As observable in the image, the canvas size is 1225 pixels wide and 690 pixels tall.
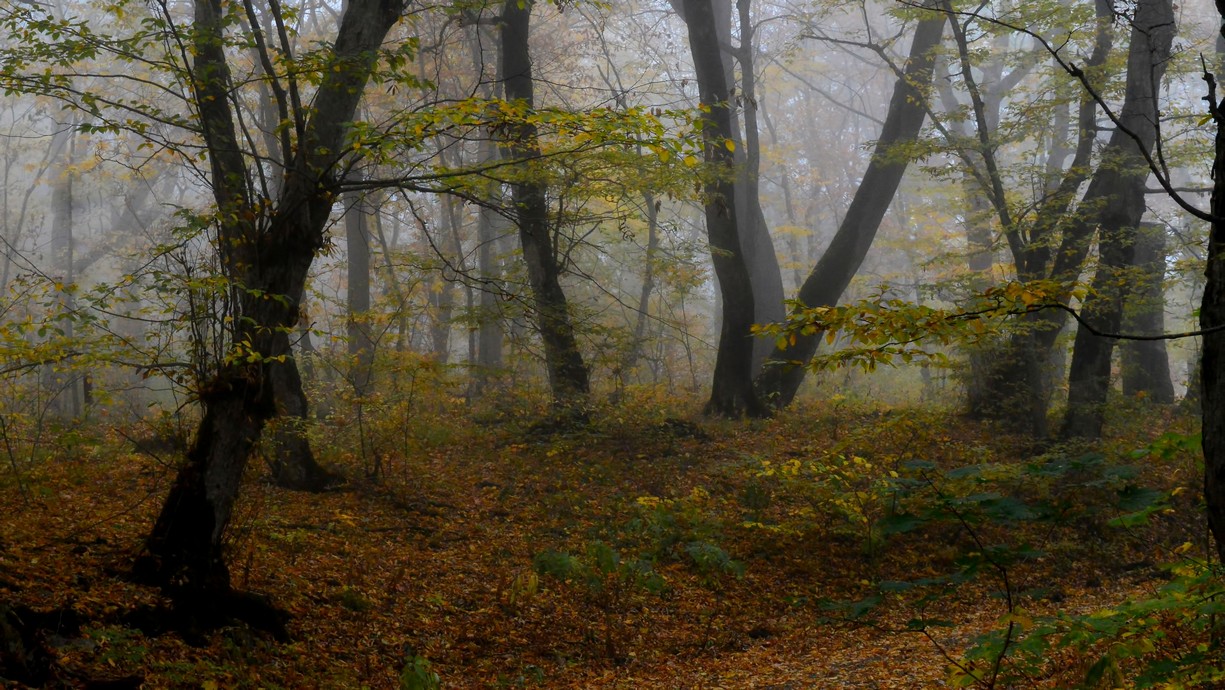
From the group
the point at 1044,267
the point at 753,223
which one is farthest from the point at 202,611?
the point at 753,223

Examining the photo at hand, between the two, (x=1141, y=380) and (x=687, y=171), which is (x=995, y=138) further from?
(x=1141, y=380)

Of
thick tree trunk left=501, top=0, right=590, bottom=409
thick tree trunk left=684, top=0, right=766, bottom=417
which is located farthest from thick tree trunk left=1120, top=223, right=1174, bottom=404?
thick tree trunk left=501, top=0, right=590, bottom=409

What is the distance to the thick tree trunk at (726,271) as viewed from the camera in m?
12.1

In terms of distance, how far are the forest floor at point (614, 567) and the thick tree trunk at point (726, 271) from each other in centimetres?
206

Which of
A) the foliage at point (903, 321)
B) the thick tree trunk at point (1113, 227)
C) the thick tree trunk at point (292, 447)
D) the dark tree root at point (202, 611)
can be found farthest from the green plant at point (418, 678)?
the thick tree trunk at point (1113, 227)

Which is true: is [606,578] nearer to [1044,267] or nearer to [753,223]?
[1044,267]

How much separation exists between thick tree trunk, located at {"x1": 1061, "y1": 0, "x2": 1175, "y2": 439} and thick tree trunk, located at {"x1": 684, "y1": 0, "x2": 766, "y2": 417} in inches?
163

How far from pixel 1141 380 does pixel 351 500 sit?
1332 centimetres

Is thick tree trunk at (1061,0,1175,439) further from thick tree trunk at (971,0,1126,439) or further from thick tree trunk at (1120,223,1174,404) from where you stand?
thick tree trunk at (1120,223,1174,404)

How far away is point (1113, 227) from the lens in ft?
33.5

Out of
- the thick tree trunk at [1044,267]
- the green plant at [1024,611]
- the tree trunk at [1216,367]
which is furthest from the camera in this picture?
the thick tree trunk at [1044,267]

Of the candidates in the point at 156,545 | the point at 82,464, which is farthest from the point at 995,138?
the point at 82,464

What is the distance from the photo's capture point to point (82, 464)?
800cm

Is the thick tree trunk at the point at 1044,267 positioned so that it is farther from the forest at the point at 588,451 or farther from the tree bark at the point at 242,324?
the tree bark at the point at 242,324
